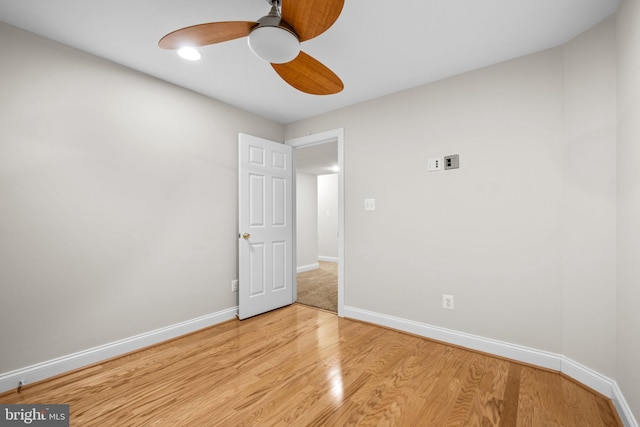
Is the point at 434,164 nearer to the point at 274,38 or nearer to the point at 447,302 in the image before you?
the point at 447,302

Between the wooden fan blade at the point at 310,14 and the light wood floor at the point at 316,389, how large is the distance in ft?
6.58

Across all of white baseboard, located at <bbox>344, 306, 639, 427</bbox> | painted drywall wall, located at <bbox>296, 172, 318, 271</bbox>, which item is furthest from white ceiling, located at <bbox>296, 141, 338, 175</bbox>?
white baseboard, located at <bbox>344, 306, 639, 427</bbox>

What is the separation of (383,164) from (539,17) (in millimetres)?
1501

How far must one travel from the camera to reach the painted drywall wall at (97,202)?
1783 millimetres

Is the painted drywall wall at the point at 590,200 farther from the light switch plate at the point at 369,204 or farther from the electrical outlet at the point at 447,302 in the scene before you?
the light switch plate at the point at 369,204

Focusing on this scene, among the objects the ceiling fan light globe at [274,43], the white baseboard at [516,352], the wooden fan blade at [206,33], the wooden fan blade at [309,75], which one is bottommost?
the white baseboard at [516,352]

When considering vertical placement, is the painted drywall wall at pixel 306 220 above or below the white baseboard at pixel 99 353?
above

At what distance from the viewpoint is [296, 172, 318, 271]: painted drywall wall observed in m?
5.89

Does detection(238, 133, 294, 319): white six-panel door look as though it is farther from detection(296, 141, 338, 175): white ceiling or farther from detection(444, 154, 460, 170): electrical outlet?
detection(444, 154, 460, 170): electrical outlet

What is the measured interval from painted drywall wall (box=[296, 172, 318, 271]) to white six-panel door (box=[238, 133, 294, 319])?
2357 mm

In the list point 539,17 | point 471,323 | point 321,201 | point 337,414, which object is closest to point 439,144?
point 539,17

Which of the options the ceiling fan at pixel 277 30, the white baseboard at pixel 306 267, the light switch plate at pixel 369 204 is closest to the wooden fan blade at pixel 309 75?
the ceiling fan at pixel 277 30

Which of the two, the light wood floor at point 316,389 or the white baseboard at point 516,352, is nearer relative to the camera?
the light wood floor at point 316,389

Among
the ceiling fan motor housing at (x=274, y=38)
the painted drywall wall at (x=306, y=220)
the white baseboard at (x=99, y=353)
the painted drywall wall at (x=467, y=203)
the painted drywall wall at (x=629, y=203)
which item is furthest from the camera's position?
the painted drywall wall at (x=306, y=220)
